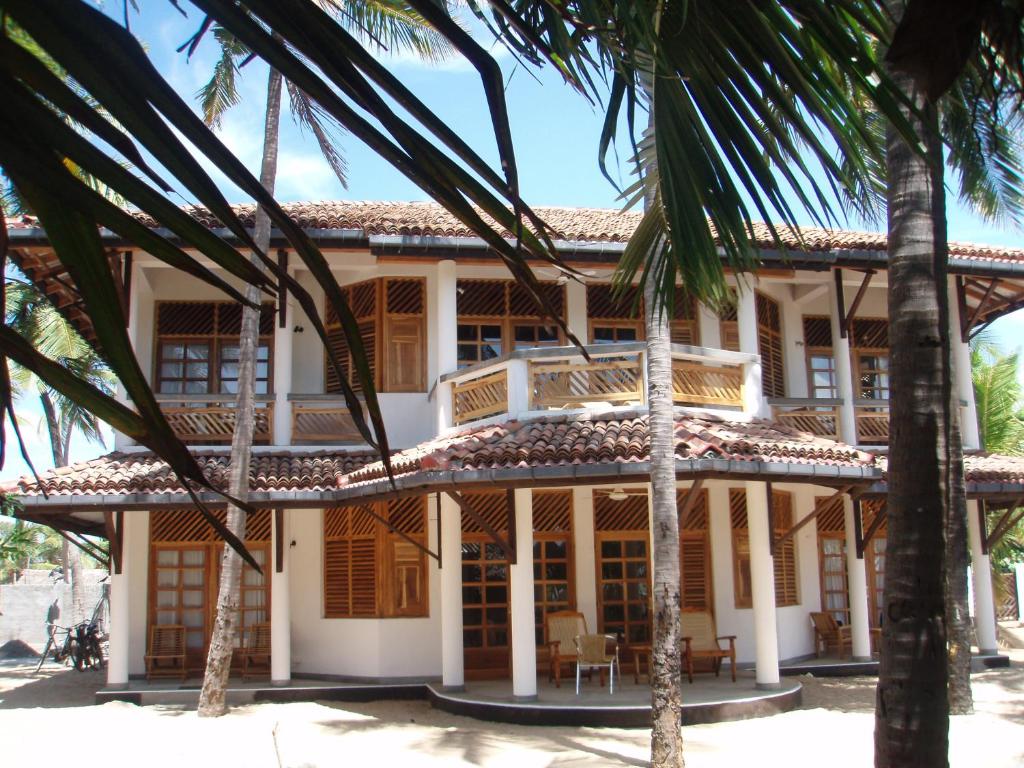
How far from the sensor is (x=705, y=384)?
13.8 meters

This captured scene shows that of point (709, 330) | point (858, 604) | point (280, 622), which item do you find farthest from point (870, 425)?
point (280, 622)

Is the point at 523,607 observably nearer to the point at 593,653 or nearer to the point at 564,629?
the point at 593,653

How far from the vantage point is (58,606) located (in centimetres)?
3106

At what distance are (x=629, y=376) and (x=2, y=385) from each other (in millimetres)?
12766

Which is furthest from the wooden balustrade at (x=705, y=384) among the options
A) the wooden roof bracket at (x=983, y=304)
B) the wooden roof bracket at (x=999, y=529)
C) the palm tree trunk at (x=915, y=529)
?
the palm tree trunk at (x=915, y=529)

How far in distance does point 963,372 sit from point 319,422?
10.2 metres

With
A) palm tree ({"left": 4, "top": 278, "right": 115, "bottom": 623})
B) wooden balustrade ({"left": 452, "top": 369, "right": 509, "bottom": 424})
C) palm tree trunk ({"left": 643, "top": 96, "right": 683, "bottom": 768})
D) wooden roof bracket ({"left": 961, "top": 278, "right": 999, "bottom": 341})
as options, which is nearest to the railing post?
wooden balustrade ({"left": 452, "top": 369, "right": 509, "bottom": 424})

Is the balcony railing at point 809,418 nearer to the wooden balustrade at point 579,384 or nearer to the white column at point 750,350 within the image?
the white column at point 750,350

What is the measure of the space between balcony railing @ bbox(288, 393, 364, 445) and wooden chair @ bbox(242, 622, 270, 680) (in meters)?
2.88

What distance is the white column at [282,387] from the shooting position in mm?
15055

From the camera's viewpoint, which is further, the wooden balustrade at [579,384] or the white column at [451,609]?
the white column at [451,609]

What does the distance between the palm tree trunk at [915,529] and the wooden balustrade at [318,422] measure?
35.6 ft

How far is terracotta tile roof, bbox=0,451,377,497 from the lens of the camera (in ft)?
43.9

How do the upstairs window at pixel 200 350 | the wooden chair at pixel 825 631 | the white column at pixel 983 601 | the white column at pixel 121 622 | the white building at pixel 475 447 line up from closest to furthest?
the white building at pixel 475 447
the white column at pixel 121 622
the upstairs window at pixel 200 350
the white column at pixel 983 601
the wooden chair at pixel 825 631
